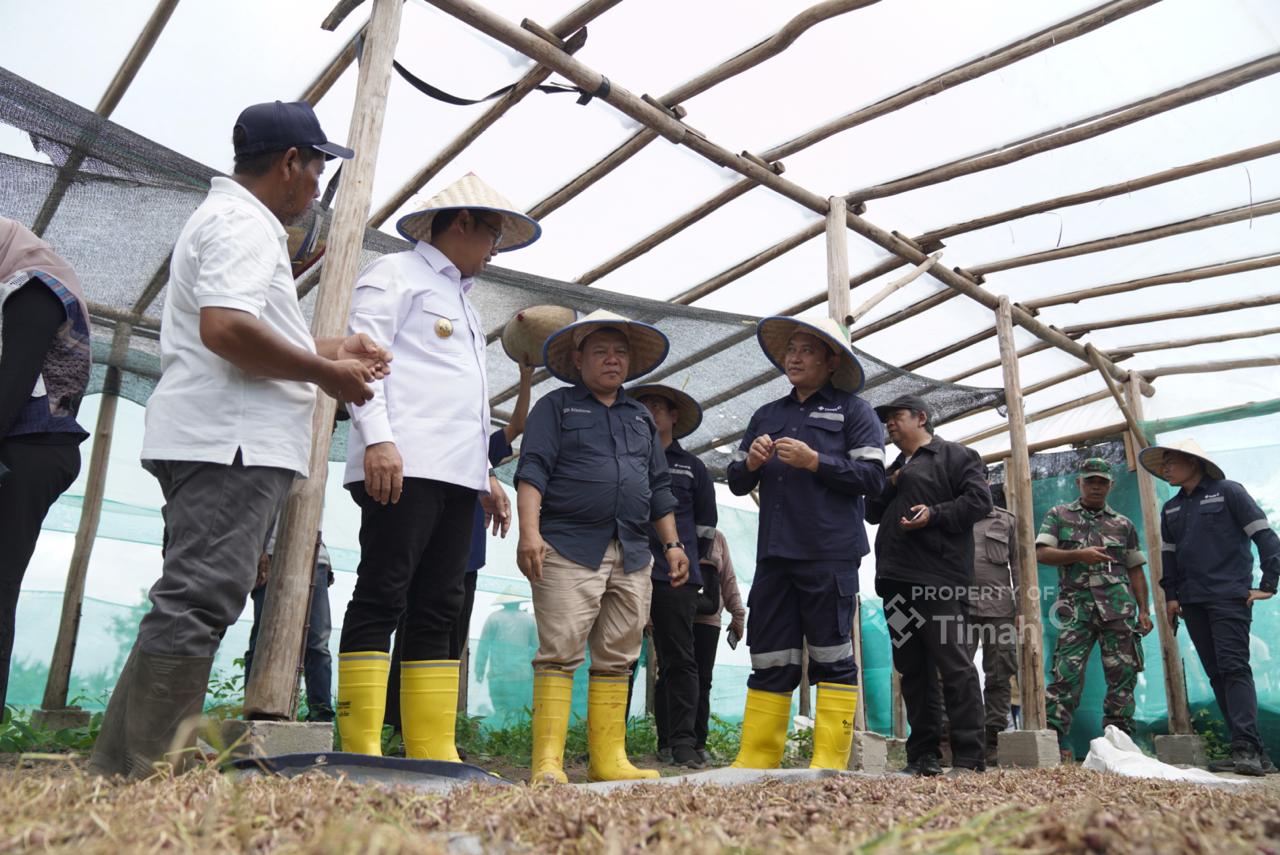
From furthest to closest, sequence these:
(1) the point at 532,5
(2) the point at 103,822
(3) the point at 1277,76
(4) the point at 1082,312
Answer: (4) the point at 1082,312 < (3) the point at 1277,76 < (1) the point at 532,5 < (2) the point at 103,822

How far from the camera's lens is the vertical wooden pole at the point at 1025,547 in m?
5.73

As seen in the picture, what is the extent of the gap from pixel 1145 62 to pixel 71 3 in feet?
16.3

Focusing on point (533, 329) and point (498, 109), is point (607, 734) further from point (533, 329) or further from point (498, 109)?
point (498, 109)

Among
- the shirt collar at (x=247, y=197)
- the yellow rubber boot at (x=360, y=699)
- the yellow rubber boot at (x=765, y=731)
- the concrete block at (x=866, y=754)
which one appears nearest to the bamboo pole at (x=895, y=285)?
the concrete block at (x=866, y=754)

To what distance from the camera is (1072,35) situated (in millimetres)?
4539

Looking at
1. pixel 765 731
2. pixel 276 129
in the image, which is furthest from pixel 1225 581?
pixel 276 129

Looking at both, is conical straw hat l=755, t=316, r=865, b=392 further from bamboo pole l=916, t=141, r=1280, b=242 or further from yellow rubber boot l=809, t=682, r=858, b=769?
bamboo pole l=916, t=141, r=1280, b=242

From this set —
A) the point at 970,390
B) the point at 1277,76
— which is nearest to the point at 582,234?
the point at 970,390

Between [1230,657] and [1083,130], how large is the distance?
3189 millimetres

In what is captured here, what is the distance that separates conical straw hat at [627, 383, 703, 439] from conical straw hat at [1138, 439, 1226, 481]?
3334mm

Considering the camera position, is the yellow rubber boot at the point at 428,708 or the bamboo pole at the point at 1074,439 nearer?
the yellow rubber boot at the point at 428,708

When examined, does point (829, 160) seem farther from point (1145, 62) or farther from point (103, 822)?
point (103, 822)

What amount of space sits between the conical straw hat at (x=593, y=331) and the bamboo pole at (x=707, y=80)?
1.48m

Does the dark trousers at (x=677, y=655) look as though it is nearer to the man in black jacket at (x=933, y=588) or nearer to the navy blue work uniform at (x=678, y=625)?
the navy blue work uniform at (x=678, y=625)
